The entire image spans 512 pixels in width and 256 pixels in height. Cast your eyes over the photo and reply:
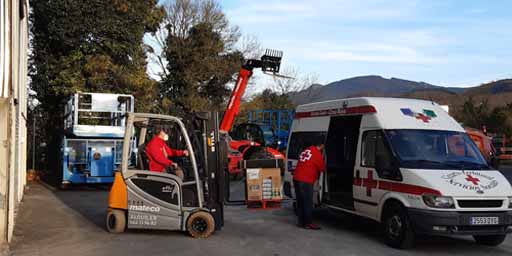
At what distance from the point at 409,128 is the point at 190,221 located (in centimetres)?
405

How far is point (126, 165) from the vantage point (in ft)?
34.0

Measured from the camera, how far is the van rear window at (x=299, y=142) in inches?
502

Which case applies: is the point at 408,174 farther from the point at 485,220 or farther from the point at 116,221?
the point at 116,221

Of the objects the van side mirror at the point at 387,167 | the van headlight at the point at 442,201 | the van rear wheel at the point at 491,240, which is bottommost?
the van rear wheel at the point at 491,240

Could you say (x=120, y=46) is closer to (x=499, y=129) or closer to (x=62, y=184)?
(x=62, y=184)

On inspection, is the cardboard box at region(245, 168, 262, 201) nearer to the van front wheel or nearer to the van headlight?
the van front wheel

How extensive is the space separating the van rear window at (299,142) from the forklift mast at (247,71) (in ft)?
24.4

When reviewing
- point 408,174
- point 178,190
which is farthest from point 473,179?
point 178,190

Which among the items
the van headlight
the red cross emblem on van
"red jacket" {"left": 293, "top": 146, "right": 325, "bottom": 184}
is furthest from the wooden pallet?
the red cross emblem on van

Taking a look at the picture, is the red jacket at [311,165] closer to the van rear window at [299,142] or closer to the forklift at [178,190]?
the van rear window at [299,142]

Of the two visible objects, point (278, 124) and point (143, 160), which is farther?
point (278, 124)

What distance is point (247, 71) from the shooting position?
21.3 m

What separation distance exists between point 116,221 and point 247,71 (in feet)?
38.4

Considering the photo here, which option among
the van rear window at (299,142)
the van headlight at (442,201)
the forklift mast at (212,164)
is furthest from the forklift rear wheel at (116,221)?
the van headlight at (442,201)
